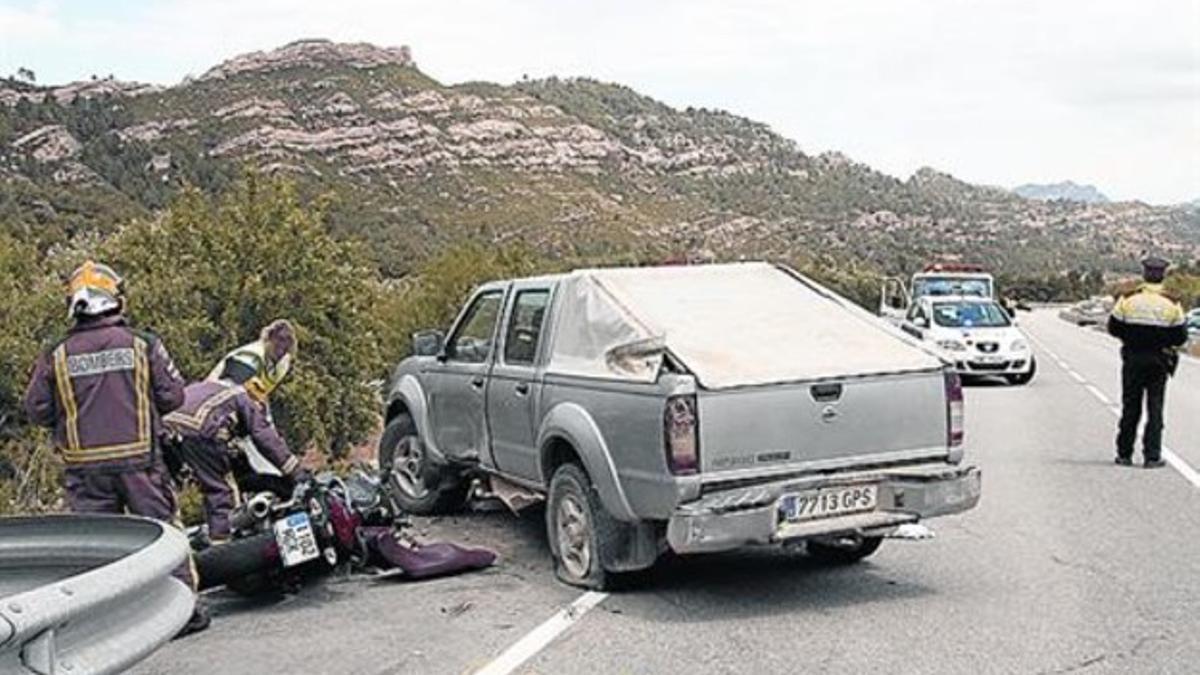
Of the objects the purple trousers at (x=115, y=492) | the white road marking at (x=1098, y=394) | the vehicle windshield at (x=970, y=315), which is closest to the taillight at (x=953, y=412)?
the purple trousers at (x=115, y=492)

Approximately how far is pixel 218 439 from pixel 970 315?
64.7ft

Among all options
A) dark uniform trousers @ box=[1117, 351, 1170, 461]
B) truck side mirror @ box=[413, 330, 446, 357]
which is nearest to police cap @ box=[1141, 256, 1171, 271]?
dark uniform trousers @ box=[1117, 351, 1170, 461]

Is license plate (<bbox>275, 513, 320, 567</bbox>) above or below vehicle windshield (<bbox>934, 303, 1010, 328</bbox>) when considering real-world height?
above

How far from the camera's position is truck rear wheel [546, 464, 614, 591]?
7879 millimetres

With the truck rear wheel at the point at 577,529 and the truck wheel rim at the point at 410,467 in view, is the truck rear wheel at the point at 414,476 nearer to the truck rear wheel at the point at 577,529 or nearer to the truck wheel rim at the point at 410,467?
the truck wheel rim at the point at 410,467

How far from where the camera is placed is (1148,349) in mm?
13180

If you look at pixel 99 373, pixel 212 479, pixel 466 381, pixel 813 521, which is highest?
pixel 99 373

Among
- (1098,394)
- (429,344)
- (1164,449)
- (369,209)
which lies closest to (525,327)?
(429,344)

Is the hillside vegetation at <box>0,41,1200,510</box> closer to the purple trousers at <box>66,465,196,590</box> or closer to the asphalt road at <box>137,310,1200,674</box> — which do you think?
the asphalt road at <box>137,310,1200,674</box>

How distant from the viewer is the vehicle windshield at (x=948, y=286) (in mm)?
Result: 32066

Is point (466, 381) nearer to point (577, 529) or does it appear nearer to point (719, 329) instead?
point (577, 529)

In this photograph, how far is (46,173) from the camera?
68.6m

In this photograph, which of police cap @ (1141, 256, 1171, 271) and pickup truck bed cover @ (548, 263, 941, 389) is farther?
police cap @ (1141, 256, 1171, 271)

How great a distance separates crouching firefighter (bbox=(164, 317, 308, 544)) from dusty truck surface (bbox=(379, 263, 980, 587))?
4.88ft
